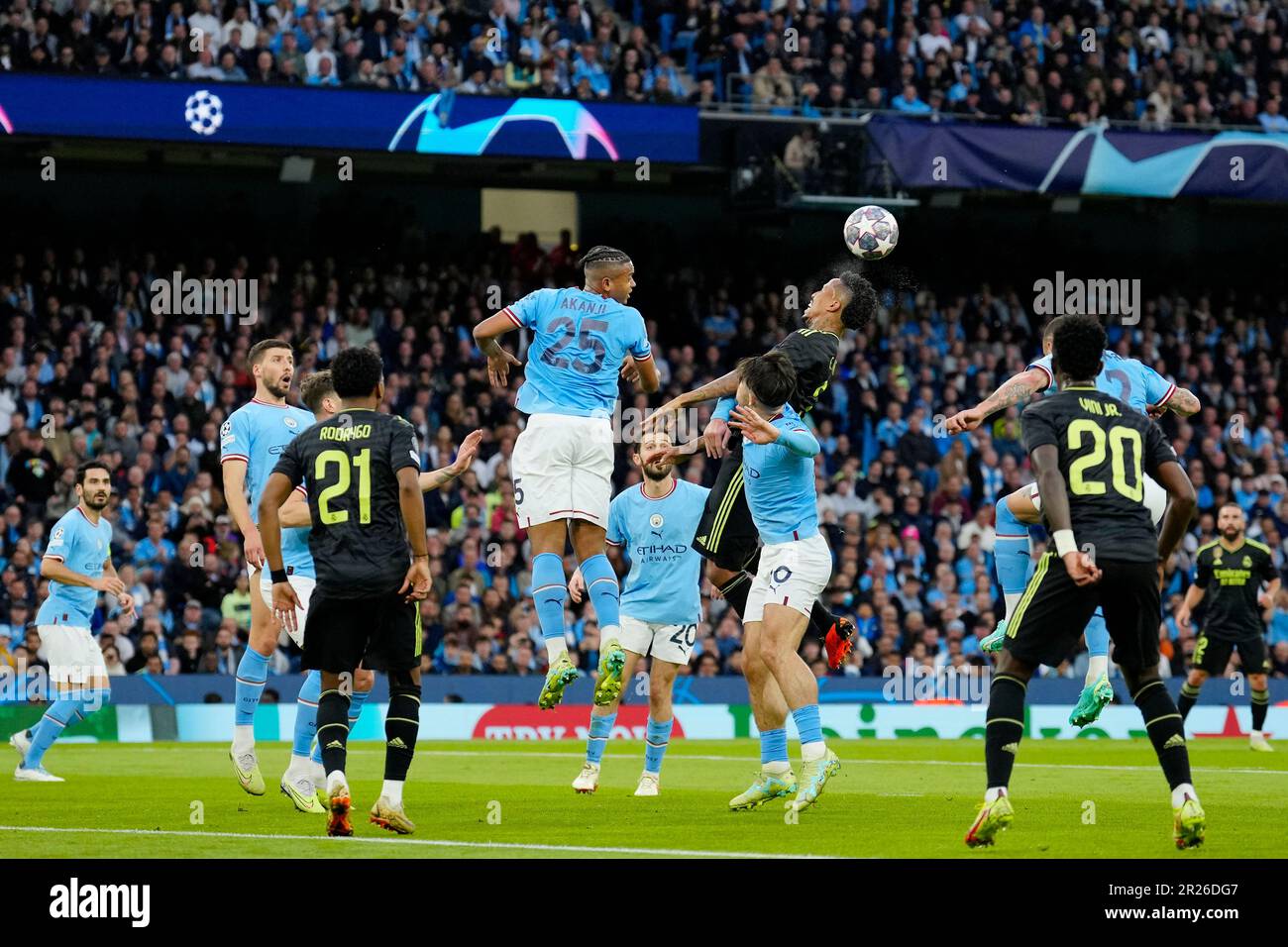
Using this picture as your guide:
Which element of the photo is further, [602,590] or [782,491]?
[602,590]

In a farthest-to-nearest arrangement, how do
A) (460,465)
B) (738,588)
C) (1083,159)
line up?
(1083,159) < (738,588) < (460,465)

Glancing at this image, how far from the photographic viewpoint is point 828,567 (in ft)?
39.7

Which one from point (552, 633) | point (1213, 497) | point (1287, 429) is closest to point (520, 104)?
point (1213, 497)

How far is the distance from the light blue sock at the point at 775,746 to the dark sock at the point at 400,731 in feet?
10.4

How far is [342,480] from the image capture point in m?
10.0

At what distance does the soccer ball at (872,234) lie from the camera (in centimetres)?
1441

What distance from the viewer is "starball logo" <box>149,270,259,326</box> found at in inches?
1072

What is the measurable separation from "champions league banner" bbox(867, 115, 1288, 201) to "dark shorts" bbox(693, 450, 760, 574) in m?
16.5

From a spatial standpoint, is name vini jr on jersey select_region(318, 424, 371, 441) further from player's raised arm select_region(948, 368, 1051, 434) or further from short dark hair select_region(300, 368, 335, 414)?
player's raised arm select_region(948, 368, 1051, 434)

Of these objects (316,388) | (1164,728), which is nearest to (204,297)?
(316,388)

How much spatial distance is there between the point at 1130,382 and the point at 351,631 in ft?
20.0

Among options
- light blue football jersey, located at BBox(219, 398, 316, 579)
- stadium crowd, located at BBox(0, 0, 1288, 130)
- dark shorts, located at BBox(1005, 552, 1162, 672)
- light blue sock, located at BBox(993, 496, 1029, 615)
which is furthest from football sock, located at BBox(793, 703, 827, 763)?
stadium crowd, located at BBox(0, 0, 1288, 130)

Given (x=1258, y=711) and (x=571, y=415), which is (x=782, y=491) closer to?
(x=571, y=415)

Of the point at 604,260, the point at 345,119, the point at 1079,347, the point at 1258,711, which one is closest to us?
the point at 1079,347
